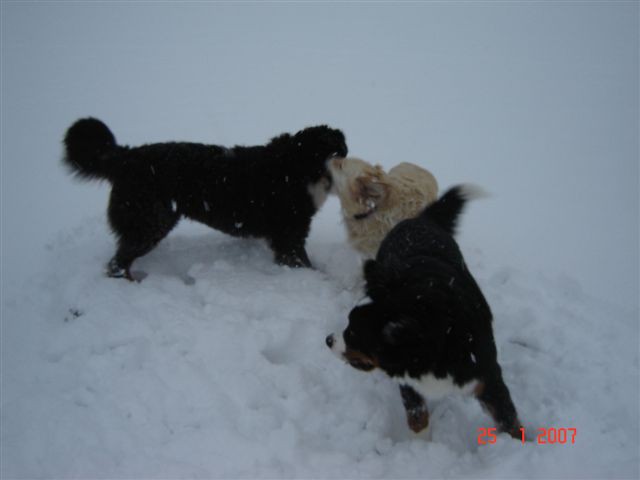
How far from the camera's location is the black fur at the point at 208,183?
383 centimetres

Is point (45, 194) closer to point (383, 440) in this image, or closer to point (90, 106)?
point (90, 106)

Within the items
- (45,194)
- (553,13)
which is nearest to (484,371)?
(45,194)

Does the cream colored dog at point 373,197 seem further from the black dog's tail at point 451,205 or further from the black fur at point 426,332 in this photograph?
the black fur at point 426,332

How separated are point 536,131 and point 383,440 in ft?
31.7

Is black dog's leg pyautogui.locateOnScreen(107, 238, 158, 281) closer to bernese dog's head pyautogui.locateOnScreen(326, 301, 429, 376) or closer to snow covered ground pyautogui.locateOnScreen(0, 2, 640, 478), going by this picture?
snow covered ground pyautogui.locateOnScreen(0, 2, 640, 478)

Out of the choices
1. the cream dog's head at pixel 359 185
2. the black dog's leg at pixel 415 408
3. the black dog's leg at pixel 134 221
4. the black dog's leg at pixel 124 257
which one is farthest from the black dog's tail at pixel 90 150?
the black dog's leg at pixel 415 408

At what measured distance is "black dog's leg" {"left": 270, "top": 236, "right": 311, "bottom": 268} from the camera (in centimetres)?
427

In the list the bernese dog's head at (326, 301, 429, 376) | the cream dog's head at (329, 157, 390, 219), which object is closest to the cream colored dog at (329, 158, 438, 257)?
the cream dog's head at (329, 157, 390, 219)

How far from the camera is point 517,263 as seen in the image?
14.7 ft

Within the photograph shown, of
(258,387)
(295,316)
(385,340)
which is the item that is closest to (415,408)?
(385,340)

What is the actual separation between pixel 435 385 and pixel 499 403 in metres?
0.52

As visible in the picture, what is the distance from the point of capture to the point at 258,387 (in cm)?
277
